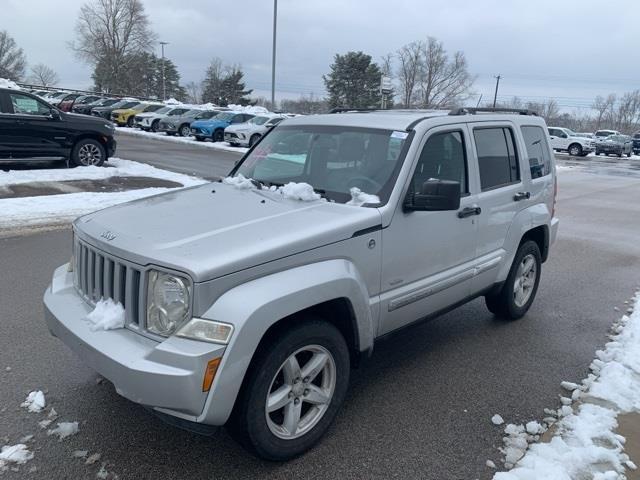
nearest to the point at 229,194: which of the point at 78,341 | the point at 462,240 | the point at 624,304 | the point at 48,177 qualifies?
the point at 78,341

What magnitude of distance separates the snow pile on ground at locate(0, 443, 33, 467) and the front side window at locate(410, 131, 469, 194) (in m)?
2.79

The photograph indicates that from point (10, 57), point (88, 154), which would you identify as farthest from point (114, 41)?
point (88, 154)

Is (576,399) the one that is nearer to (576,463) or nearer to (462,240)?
(576,463)

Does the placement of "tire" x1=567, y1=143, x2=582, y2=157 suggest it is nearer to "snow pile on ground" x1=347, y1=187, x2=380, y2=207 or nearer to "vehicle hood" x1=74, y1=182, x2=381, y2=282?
"snow pile on ground" x1=347, y1=187, x2=380, y2=207

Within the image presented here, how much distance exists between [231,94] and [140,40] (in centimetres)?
1417

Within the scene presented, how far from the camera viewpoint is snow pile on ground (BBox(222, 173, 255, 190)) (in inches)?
160

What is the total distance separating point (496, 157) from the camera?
4711 mm

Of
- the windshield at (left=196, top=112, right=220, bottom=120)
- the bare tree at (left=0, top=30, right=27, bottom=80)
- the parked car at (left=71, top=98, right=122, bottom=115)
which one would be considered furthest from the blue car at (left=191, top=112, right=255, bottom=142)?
the bare tree at (left=0, top=30, right=27, bottom=80)

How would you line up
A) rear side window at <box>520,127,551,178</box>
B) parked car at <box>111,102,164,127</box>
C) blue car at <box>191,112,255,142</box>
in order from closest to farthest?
rear side window at <box>520,127,551,178</box>
blue car at <box>191,112,255,142</box>
parked car at <box>111,102,164,127</box>

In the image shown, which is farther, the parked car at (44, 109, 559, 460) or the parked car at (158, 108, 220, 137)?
the parked car at (158, 108, 220, 137)

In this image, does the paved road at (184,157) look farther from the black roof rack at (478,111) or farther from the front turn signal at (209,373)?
the front turn signal at (209,373)

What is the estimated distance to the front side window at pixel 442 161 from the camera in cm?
383

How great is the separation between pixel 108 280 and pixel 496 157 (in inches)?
130

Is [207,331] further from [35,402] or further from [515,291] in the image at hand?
[515,291]
